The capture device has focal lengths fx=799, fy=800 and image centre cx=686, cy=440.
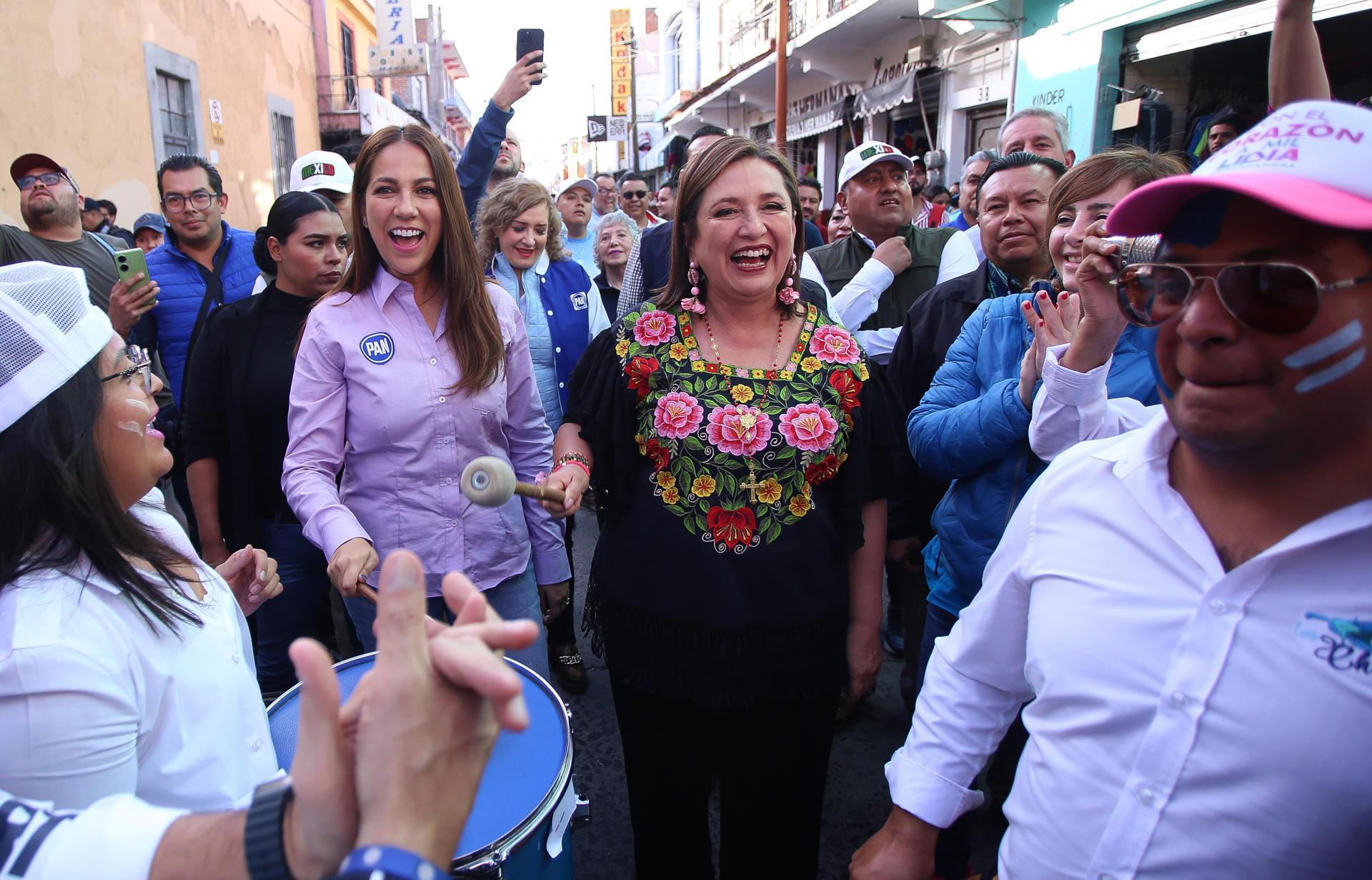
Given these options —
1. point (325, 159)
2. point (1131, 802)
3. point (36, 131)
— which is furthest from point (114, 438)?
point (36, 131)

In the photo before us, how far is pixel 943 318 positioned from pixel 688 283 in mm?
1110

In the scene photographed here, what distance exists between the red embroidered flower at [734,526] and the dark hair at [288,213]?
201 cm

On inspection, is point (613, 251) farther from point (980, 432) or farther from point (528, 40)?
point (980, 432)

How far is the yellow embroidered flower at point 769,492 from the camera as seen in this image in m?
1.94

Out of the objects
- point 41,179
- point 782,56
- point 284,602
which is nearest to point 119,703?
point 284,602

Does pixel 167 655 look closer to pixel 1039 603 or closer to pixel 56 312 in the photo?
pixel 56 312

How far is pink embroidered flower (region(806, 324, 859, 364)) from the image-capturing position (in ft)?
6.79

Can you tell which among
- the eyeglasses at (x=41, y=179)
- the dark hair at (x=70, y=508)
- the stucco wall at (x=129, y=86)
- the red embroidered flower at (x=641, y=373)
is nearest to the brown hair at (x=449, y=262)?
the red embroidered flower at (x=641, y=373)

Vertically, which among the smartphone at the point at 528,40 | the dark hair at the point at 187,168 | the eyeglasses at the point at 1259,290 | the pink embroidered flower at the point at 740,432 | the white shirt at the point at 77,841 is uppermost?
the smartphone at the point at 528,40

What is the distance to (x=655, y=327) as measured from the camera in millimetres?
2109

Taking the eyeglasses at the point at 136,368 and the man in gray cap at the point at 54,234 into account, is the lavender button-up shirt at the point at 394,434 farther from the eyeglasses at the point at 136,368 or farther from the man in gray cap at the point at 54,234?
the man in gray cap at the point at 54,234

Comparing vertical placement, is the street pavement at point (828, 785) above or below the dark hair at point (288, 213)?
below

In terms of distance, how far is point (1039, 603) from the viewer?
1275mm

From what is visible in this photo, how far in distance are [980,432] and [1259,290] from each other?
1147 mm
